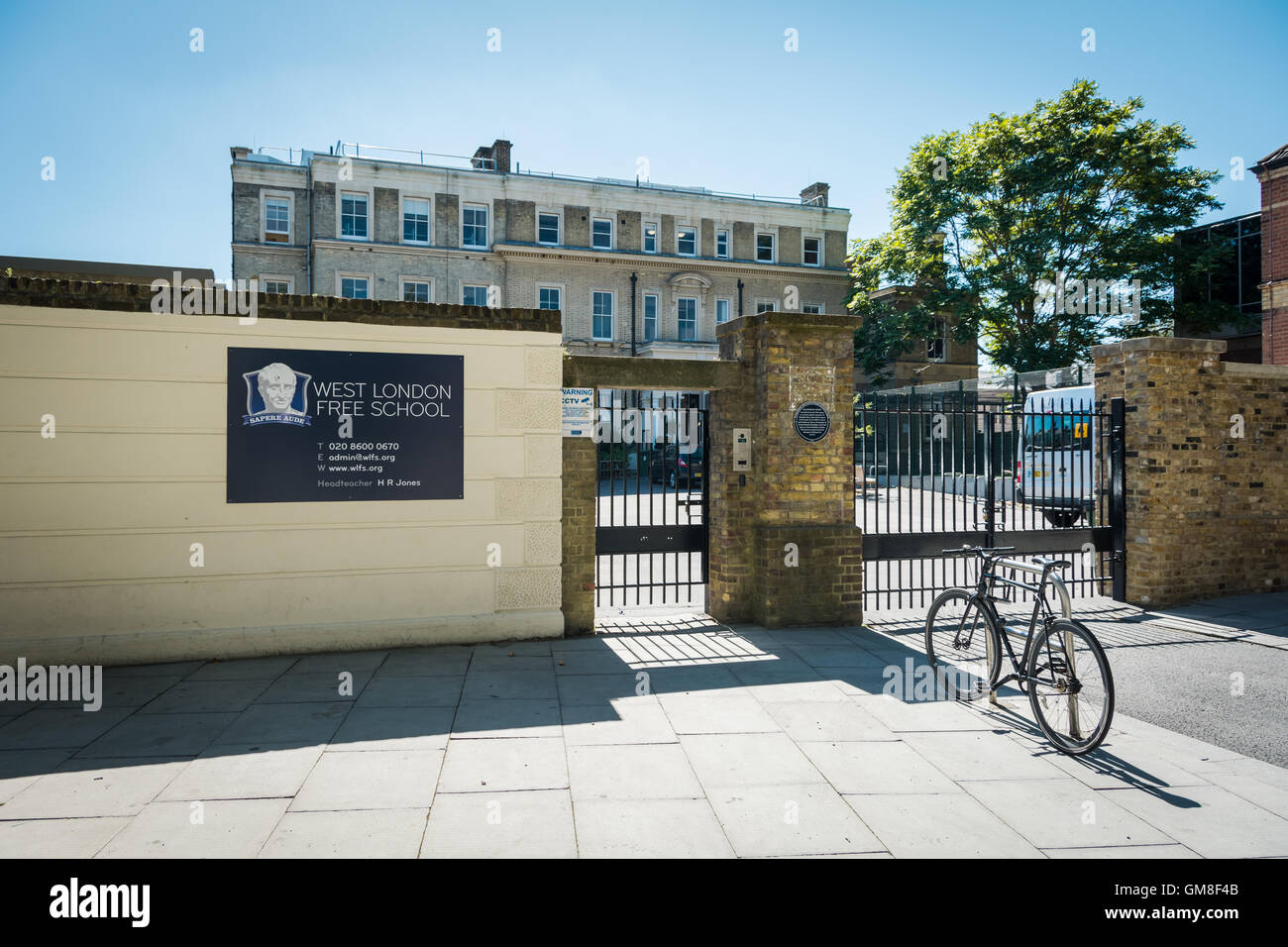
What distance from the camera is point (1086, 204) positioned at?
27453 millimetres

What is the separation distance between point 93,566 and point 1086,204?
30.7 m

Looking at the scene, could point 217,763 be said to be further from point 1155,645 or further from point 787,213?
point 787,213

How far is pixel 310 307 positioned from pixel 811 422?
4.99 meters

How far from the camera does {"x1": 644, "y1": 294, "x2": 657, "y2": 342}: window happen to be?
38.6m

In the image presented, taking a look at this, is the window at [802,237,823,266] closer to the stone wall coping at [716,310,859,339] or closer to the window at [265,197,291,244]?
the window at [265,197,291,244]

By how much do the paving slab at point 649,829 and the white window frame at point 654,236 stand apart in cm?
3683

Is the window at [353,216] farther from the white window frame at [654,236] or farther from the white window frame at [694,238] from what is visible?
the white window frame at [694,238]

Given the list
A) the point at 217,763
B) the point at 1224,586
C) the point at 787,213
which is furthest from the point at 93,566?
the point at 787,213

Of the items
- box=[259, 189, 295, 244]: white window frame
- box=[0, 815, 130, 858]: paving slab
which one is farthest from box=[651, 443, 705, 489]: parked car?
box=[259, 189, 295, 244]: white window frame

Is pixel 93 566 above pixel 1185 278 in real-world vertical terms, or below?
below

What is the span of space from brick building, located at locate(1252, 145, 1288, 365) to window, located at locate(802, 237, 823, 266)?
19.7 m

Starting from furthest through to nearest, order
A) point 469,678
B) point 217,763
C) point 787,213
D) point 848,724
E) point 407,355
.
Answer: point 787,213
point 407,355
point 469,678
point 848,724
point 217,763

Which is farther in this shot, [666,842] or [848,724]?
[848,724]

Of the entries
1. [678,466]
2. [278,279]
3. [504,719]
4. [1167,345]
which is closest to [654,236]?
[278,279]
